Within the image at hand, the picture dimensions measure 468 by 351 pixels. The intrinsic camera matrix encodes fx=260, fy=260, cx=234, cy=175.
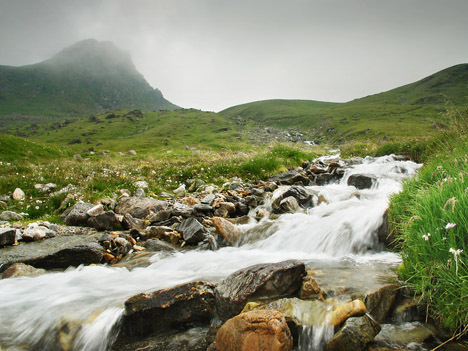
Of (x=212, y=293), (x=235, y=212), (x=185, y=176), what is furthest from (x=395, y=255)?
(x=185, y=176)

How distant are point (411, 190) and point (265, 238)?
13.1 feet

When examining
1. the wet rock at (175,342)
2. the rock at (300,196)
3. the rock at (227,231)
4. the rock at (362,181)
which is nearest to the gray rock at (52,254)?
the wet rock at (175,342)

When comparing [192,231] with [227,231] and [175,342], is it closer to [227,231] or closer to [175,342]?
[227,231]

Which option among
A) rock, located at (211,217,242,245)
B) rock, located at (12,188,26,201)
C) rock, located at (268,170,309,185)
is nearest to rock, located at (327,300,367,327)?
rock, located at (211,217,242,245)

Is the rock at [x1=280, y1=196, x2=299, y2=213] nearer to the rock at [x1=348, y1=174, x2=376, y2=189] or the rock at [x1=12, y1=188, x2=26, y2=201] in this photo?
the rock at [x1=348, y1=174, x2=376, y2=189]

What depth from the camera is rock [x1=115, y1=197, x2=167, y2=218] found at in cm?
933

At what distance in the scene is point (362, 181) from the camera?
13172mm

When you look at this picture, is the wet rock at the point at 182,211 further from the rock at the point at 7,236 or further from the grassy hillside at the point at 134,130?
the grassy hillside at the point at 134,130

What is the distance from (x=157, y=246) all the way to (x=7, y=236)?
360cm

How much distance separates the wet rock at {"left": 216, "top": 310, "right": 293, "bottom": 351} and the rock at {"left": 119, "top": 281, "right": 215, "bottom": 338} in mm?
971

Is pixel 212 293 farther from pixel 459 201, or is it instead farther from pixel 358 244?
pixel 358 244

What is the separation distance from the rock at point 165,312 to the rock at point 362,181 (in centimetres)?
1132

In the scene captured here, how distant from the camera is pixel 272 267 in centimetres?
425

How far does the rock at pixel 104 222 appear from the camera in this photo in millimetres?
8023
